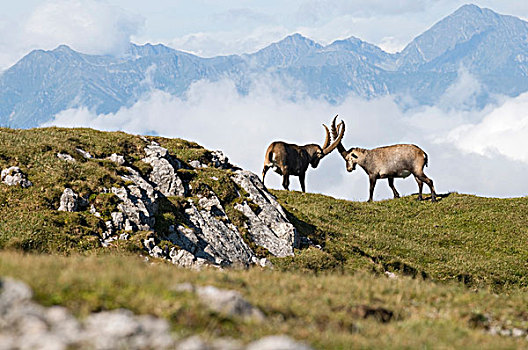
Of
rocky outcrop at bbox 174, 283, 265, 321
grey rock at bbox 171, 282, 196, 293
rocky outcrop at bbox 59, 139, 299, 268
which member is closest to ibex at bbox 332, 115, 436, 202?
rocky outcrop at bbox 59, 139, 299, 268

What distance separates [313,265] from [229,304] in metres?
15.2

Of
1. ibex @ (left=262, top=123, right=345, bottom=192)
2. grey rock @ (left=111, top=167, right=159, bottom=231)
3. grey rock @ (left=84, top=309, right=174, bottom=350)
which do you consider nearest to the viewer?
grey rock @ (left=84, top=309, right=174, bottom=350)

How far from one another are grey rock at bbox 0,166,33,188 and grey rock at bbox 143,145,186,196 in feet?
19.8

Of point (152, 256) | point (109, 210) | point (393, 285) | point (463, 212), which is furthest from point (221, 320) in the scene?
point (463, 212)

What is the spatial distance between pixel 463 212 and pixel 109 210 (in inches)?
999

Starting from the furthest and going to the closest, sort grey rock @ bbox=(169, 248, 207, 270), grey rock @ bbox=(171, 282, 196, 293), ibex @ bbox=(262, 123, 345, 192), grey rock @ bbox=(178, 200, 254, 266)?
ibex @ bbox=(262, 123, 345, 192) < grey rock @ bbox=(178, 200, 254, 266) < grey rock @ bbox=(169, 248, 207, 270) < grey rock @ bbox=(171, 282, 196, 293)

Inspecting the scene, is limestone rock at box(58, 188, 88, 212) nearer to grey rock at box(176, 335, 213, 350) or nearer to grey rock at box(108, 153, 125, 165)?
grey rock at box(108, 153, 125, 165)

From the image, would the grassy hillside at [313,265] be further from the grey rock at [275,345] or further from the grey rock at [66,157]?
the grey rock at [275,345]

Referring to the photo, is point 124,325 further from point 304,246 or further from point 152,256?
point 304,246

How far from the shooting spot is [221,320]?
835cm

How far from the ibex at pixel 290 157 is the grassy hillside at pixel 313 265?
13.5 feet

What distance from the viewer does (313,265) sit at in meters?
23.6

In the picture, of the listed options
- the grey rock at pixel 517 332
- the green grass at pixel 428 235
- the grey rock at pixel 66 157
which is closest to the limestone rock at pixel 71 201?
the grey rock at pixel 66 157

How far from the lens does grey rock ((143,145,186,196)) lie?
2542 centimetres
